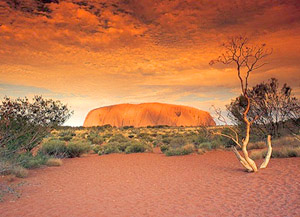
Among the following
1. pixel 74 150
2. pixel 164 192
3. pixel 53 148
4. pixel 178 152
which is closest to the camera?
pixel 164 192

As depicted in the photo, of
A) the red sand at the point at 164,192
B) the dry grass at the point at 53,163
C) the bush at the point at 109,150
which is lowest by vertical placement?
the bush at the point at 109,150

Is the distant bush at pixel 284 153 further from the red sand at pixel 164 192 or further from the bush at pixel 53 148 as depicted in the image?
the bush at pixel 53 148

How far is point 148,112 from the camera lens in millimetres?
97438

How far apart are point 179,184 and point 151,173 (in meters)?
2.67

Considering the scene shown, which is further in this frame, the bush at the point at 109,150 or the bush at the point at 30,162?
the bush at the point at 109,150

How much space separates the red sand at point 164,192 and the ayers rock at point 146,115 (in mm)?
80674

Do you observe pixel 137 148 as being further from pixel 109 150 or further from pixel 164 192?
pixel 164 192

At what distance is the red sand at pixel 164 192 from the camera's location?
6801 mm

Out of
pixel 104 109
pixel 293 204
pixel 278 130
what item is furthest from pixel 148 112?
pixel 293 204

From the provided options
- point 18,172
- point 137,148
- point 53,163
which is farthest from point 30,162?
point 137,148

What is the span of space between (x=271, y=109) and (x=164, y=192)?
14827 mm

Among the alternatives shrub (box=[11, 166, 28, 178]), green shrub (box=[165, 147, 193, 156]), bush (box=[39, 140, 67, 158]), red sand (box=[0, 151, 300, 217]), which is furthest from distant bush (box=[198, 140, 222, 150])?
shrub (box=[11, 166, 28, 178])

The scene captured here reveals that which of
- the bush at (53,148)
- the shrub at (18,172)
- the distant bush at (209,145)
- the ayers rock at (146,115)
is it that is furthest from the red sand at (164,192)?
the ayers rock at (146,115)

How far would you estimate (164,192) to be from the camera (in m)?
8.80
